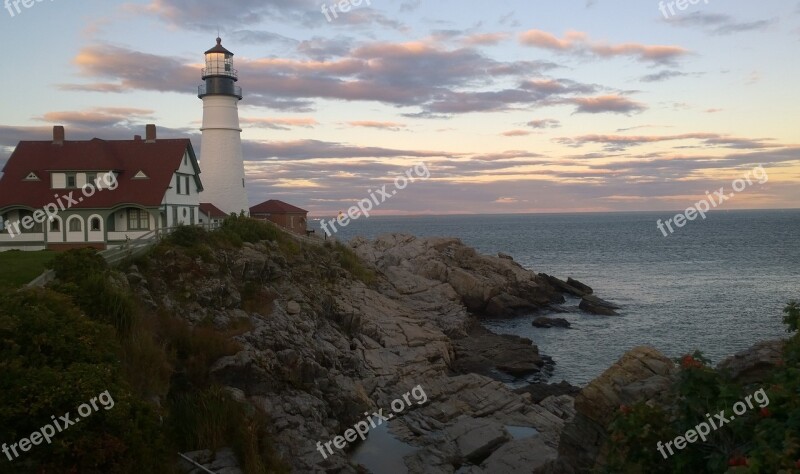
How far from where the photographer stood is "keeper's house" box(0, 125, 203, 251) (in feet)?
115

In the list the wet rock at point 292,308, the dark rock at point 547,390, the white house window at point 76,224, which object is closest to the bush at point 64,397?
the wet rock at point 292,308

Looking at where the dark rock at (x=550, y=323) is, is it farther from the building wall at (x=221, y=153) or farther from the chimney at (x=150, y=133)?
the chimney at (x=150, y=133)

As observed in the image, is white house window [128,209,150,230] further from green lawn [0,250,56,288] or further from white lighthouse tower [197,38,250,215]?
white lighthouse tower [197,38,250,215]

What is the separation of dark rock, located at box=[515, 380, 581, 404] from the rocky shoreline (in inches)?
2.3

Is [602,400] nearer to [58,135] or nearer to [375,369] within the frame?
[375,369]

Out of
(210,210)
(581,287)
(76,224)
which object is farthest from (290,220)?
(581,287)

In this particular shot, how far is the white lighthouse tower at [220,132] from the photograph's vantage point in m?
43.8

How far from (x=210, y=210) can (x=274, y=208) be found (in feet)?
27.5

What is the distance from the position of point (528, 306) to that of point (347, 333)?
23147mm

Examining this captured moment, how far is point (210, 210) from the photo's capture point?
142 feet

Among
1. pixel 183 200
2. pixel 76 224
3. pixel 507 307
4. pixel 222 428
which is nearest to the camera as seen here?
pixel 222 428

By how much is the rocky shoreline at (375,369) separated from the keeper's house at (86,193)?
7686mm

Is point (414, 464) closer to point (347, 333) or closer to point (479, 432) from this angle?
point (479, 432)

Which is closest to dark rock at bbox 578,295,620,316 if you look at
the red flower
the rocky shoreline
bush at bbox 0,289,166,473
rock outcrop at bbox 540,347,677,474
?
the rocky shoreline
